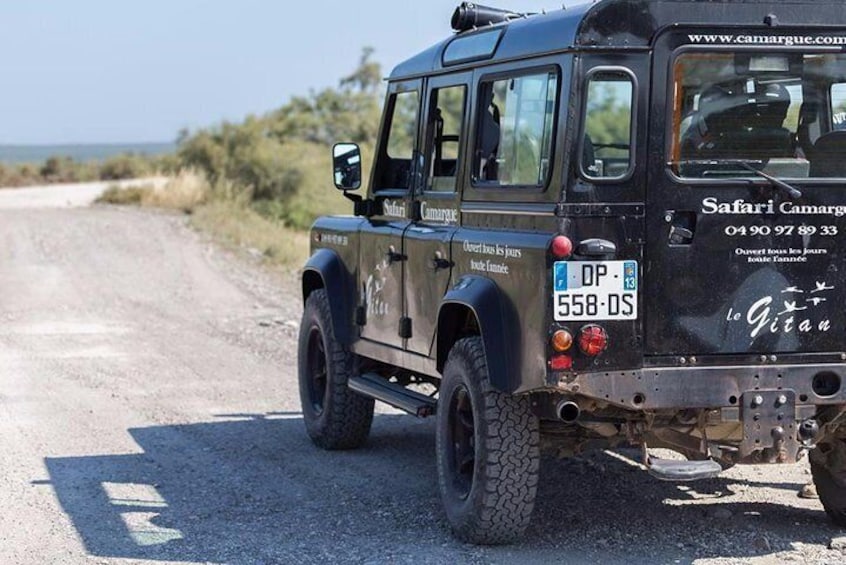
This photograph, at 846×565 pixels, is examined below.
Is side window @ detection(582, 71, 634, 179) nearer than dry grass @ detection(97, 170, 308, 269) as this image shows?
Yes

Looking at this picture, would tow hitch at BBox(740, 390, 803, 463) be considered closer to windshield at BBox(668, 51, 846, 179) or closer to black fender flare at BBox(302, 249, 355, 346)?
windshield at BBox(668, 51, 846, 179)

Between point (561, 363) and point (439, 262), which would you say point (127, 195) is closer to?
point (439, 262)

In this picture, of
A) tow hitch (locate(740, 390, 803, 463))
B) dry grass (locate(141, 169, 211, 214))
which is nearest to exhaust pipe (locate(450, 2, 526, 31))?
tow hitch (locate(740, 390, 803, 463))

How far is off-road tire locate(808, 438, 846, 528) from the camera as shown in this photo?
7.40m

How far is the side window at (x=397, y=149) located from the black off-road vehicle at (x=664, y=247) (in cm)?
182

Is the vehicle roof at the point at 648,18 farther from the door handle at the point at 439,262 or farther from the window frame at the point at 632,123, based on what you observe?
the door handle at the point at 439,262

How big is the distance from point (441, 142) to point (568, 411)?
2267 mm

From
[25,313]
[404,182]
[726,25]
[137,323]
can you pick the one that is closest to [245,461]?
[404,182]

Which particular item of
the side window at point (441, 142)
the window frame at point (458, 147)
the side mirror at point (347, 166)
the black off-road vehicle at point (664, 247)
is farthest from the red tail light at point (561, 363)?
the side mirror at point (347, 166)

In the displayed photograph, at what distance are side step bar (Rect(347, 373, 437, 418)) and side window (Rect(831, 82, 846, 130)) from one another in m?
2.73

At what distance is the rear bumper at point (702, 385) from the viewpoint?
6449 mm

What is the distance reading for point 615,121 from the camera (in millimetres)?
6984

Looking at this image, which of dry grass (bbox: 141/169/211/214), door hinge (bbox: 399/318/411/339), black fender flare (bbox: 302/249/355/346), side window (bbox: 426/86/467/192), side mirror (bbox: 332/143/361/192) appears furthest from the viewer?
dry grass (bbox: 141/169/211/214)

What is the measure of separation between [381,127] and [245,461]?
230 centimetres
